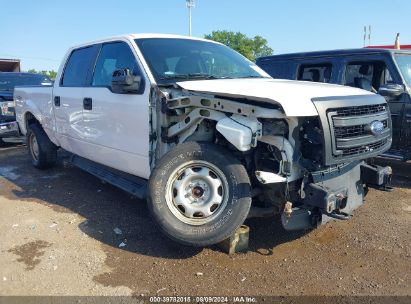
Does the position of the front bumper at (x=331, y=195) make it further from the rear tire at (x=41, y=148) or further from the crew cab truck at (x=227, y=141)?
the rear tire at (x=41, y=148)

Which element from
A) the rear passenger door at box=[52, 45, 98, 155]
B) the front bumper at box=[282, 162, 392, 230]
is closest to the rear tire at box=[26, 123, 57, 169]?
the rear passenger door at box=[52, 45, 98, 155]

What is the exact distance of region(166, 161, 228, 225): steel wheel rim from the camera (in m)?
3.60

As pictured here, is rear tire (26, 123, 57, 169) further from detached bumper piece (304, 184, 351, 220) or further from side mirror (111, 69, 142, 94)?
detached bumper piece (304, 184, 351, 220)

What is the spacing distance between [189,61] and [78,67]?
1976 mm

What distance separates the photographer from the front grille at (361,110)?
11.2 feet

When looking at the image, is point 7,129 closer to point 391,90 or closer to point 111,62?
point 111,62

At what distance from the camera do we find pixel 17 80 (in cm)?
1080

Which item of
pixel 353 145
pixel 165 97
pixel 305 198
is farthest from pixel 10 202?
pixel 353 145

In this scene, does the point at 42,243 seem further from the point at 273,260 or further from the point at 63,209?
the point at 273,260

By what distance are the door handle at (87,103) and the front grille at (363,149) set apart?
3.09m

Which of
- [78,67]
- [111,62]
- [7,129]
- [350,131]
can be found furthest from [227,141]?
[7,129]

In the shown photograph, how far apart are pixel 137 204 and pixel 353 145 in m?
2.85

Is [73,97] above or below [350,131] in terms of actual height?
above

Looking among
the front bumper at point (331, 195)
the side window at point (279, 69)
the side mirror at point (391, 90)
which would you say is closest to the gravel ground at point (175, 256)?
the front bumper at point (331, 195)
